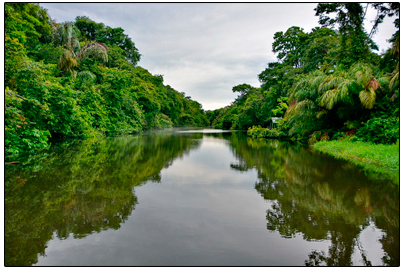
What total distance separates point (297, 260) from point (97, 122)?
69.9 feet

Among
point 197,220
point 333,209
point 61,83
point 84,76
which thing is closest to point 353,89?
point 333,209

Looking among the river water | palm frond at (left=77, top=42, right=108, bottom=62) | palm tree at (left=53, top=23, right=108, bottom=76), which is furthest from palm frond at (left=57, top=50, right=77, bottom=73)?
the river water

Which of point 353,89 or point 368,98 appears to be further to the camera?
point 353,89

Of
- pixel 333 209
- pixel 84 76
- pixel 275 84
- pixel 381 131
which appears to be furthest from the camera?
pixel 275 84

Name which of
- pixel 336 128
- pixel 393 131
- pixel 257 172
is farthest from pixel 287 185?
pixel 336 128

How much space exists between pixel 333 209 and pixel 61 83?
17.8m

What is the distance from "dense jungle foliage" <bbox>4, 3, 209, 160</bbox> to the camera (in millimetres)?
9219

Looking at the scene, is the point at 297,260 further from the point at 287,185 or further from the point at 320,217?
the point at 287,185

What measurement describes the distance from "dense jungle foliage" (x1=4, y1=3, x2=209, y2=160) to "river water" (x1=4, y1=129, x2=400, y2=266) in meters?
4.12

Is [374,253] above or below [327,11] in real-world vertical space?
below

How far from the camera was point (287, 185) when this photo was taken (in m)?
5.62

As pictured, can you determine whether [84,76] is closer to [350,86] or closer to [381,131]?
[350,86]

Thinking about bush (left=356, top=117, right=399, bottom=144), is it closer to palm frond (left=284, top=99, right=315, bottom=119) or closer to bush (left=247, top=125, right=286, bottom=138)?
palm frond (left=284, top=99, right=315, bottom=119)

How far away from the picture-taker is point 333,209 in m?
3.96
